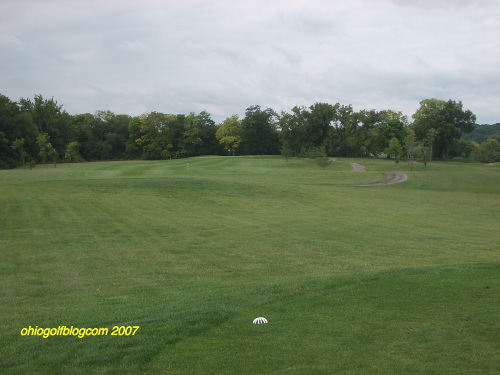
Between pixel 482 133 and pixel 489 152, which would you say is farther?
pixel 482 133

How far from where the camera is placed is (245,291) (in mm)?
9555

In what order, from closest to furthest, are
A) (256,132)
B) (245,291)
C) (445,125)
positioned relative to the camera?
1. (245,291)
2. (445,125)
3. (256,132)

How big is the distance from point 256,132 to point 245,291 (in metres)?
109

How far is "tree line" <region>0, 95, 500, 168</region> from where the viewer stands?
9644 cm

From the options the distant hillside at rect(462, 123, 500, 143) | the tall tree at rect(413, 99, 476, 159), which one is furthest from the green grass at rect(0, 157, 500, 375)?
the distant hillside at rect(462, 123, 500, 143)

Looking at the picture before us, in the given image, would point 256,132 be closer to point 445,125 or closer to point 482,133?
point 445,125

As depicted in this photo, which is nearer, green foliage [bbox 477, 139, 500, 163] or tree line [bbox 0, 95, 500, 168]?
tree line [bbox 0, 95, 500, 168]

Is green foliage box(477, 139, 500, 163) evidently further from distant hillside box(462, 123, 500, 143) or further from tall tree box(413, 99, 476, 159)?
distant hillside box(462, 123, 500, 143)

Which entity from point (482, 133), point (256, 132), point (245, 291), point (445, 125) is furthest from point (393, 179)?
point (482, 133)

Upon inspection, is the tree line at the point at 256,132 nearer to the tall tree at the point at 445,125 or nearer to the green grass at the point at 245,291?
the tall tree at the point at 445,125

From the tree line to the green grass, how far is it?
73.6 meters

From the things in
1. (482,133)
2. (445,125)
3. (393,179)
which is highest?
(482,133)

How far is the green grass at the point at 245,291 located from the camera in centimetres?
600

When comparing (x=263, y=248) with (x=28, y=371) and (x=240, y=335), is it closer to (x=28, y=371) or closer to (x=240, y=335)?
(x=240, y=335)
